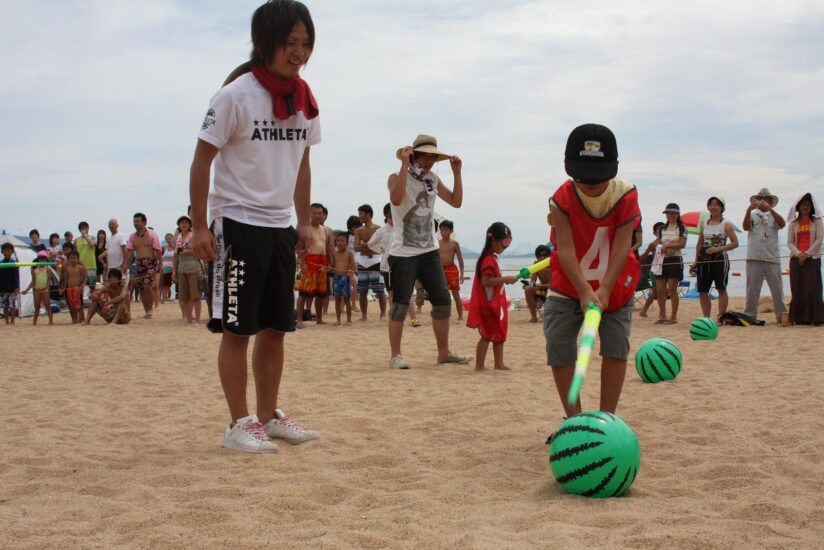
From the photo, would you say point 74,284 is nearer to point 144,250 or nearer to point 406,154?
point 144,250

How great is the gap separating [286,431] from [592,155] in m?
2.27

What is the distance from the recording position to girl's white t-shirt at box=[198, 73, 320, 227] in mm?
4219

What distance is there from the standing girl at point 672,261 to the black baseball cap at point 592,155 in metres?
9.76

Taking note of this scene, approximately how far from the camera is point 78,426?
213 inches

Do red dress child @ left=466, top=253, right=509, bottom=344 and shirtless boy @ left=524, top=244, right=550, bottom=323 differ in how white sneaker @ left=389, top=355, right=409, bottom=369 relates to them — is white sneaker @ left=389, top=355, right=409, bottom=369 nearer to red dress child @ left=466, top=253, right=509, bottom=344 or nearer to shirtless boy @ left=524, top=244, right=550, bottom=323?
red dress child @ left=466, top=253, right=509, bottom=344

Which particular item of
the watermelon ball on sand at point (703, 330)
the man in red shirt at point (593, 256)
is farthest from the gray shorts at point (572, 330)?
the watermelon ball on sand at point (703, 330)

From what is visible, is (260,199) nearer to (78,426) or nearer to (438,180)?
(78,426)

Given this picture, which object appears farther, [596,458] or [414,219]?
[414,219]

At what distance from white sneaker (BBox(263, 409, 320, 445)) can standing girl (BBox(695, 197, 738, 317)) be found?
940 cm

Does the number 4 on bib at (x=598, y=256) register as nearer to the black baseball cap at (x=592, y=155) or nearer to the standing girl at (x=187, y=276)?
the black baseball cap at (x=592, y=155)

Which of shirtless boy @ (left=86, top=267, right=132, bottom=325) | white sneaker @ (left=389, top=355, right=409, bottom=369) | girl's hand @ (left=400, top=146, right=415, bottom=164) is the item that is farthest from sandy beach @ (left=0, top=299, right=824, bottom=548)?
shirtless boy @ (left=86, top=267, right=132, bottom=325)

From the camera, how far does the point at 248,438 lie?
4469 millimetres

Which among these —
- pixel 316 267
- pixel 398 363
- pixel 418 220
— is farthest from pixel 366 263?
pixel 418 220

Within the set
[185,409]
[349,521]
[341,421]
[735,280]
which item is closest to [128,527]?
[349,521]
